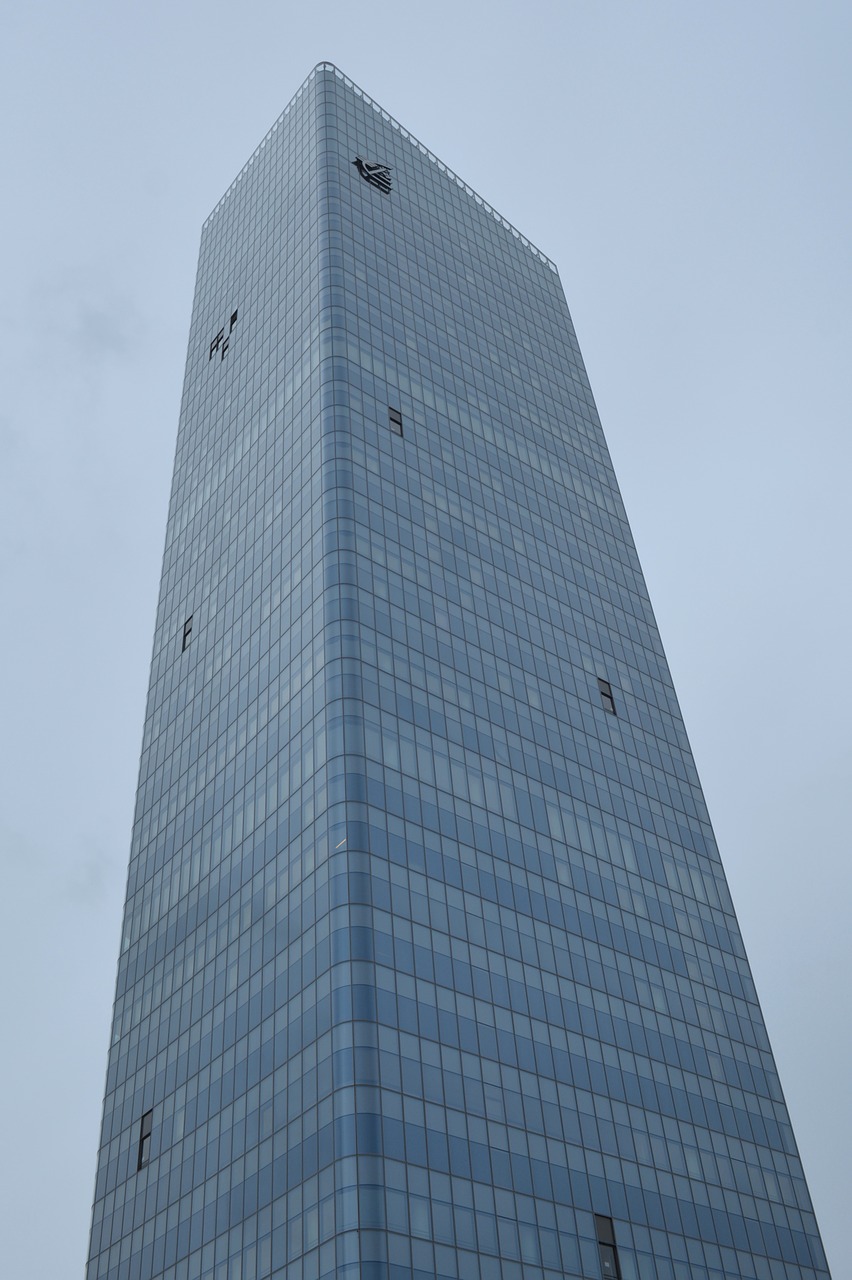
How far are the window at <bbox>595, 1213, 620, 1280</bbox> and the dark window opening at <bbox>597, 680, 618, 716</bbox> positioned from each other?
148 ft

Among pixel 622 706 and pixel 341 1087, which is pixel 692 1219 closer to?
pixel 341 1087

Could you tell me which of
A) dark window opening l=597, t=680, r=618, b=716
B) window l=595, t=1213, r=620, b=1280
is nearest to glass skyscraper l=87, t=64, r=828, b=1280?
dark window opening l=597, t=680, r=618, b=716

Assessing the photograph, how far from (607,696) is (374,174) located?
6303 centimetres

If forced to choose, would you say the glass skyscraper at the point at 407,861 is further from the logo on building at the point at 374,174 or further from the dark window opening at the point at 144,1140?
the logo on building at the point at 374,174

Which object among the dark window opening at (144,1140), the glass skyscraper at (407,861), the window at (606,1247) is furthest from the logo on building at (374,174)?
the window at (606,1247)

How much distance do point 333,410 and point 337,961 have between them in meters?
47.2

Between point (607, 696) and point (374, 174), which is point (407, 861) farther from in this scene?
point (374, 174)

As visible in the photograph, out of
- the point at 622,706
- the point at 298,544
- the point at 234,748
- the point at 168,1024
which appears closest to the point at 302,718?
the point at 234,748

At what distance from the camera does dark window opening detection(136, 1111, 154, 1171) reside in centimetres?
8288

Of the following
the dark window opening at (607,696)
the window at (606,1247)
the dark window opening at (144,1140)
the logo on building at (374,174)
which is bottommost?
the window at (606,1247)

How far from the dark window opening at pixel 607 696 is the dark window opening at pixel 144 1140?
48640 millimetres

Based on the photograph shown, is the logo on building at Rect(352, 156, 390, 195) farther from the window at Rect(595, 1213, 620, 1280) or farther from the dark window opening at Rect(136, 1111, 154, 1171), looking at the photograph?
the window at Rect(595, 1213, 620, 1280)

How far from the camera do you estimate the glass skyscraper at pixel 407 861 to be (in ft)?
224

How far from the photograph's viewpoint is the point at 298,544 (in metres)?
95.6
